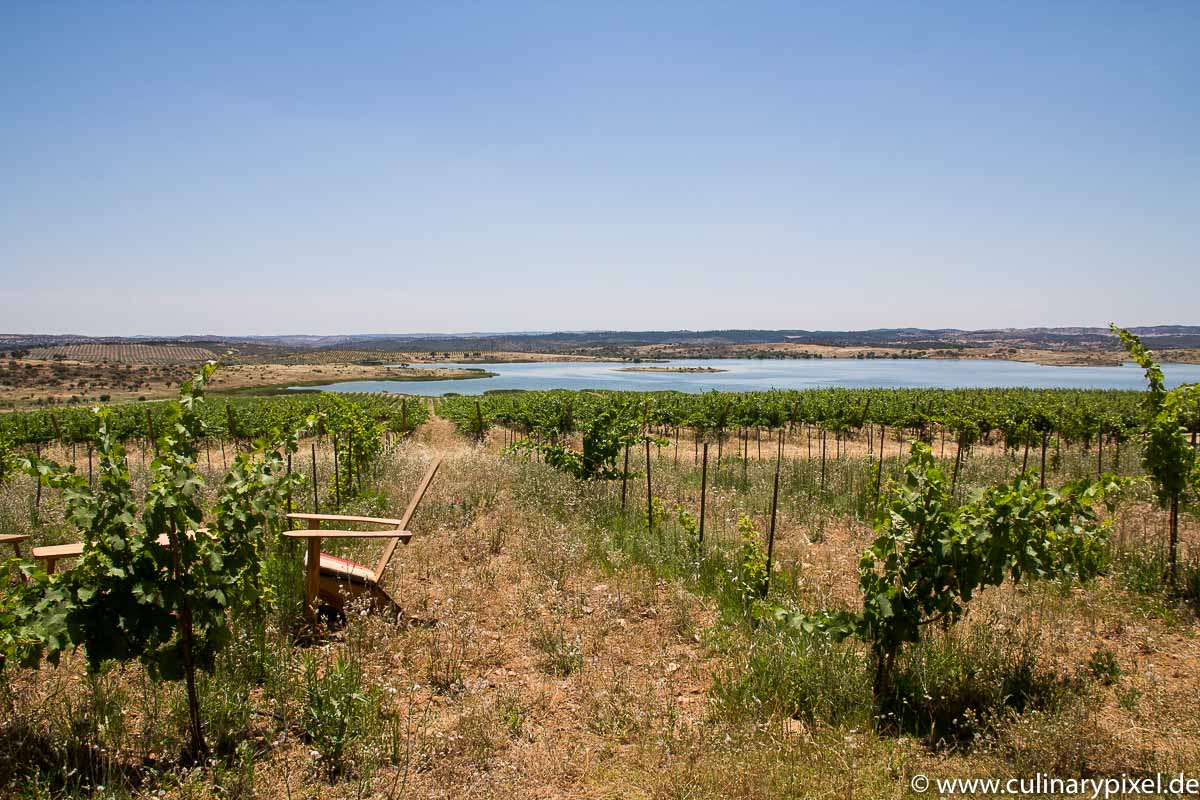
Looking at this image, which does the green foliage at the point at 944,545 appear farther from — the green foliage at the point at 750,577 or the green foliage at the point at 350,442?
the green foliage at the point at 350,442

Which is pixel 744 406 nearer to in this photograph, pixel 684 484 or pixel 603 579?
pixel 684 484

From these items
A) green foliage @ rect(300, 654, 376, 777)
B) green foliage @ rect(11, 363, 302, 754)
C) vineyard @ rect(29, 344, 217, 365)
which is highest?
vineyard @ rect(29, 344, 217, 365)

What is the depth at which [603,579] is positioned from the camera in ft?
21.4

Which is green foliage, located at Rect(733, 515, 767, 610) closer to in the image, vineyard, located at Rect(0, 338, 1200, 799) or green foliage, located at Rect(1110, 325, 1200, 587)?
vineyard, located at Rect(0, 338, 1200, 799)

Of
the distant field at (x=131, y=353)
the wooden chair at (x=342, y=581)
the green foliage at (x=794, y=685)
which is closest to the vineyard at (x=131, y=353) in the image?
the distant field at (x=131, y=353)

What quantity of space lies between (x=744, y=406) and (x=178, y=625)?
26.4 m

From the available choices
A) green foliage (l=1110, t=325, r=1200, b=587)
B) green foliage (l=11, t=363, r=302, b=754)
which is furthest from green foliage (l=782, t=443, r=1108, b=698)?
green foliage (l=11, t=363, r=302, b=754)

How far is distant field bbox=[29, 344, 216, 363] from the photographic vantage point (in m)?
102

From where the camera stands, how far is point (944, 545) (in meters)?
3.99

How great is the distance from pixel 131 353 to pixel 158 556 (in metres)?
142

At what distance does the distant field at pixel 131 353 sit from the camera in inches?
4008

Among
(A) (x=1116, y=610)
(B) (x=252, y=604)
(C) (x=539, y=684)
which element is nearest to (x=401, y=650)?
(C) (x=539, y=684)

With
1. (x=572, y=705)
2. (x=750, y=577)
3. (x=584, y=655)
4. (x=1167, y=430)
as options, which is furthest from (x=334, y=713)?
(x=1167, y=430)

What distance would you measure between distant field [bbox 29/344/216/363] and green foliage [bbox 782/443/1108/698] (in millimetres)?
113545
